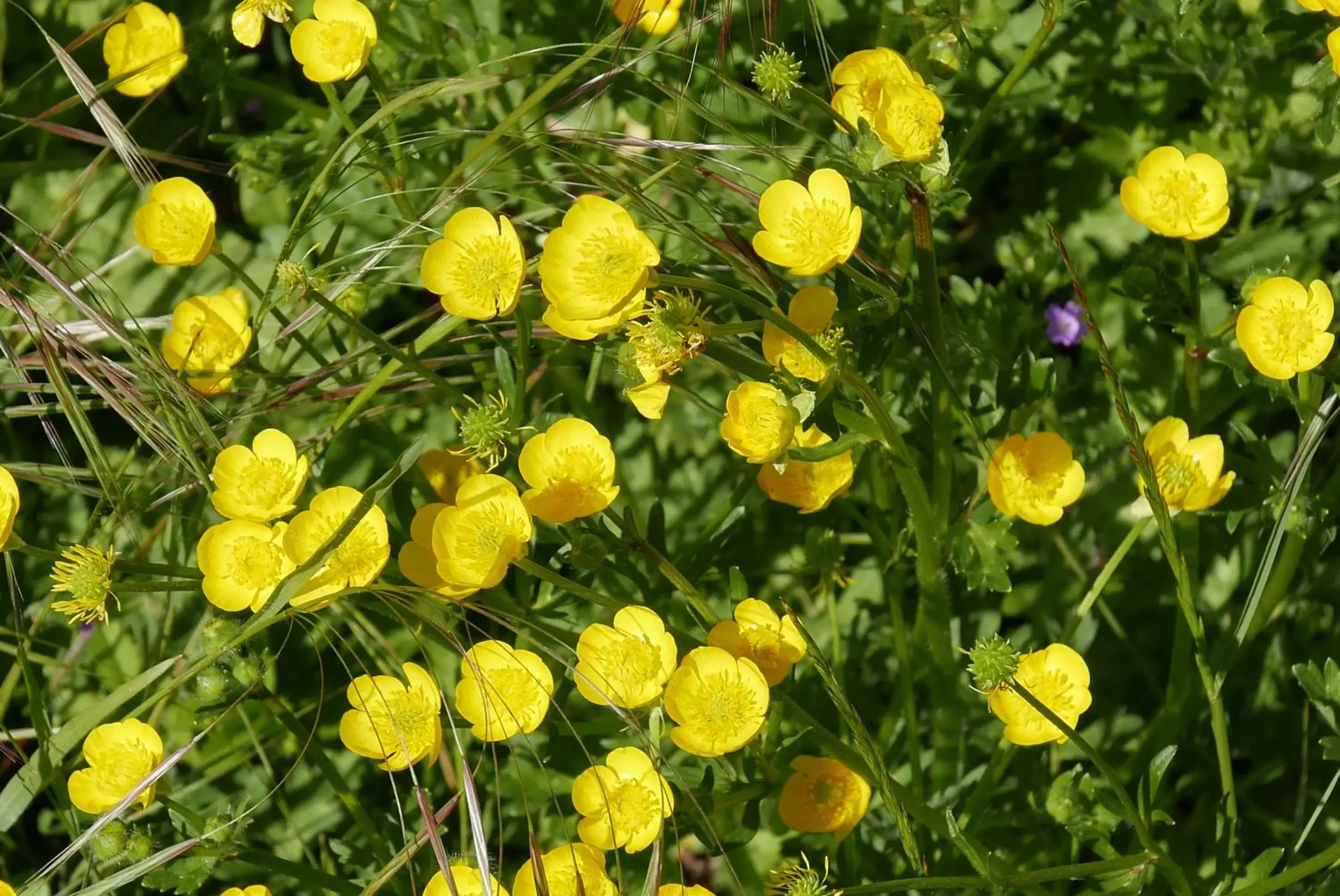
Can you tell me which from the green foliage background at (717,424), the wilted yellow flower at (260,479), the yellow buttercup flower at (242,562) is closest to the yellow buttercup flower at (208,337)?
the green foliage background at (717,424)

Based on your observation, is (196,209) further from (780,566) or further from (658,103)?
(780,566)

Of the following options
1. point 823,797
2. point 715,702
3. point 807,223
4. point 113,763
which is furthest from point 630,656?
point 113,763

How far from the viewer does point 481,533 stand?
1540 mm

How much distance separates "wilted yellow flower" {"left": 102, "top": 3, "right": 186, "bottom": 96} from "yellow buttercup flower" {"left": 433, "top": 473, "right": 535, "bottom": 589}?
1181mm

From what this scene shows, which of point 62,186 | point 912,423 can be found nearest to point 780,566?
point 912,423

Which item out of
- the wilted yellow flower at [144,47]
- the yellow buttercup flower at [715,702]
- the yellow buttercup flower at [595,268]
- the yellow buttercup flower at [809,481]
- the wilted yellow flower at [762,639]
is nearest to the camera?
the yellow buttercup flower at [595,268]

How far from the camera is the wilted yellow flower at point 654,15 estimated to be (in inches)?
76.4

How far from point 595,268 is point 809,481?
0.57m

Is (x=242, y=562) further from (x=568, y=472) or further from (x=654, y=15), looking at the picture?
(x=654, y=15)

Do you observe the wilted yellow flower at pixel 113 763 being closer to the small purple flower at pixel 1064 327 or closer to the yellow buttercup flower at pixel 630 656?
the yellow buttercup flower at pixel 630 656

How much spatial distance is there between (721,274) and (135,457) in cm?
127

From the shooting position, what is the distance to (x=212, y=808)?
7.45 feet

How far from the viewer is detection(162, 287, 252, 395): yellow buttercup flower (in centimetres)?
203

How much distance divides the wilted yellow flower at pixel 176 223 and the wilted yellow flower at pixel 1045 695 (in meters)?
1.44
